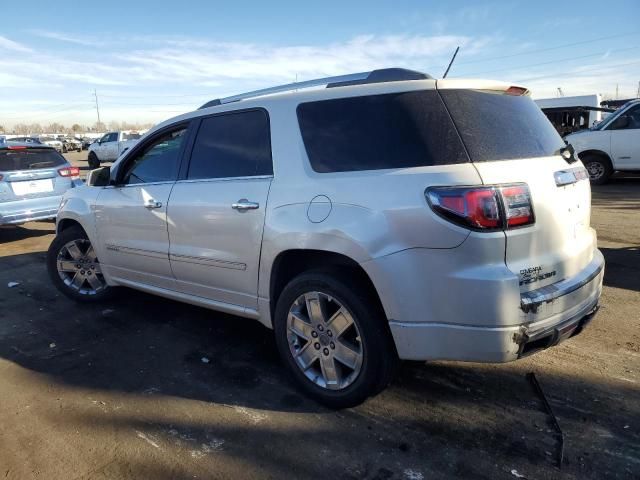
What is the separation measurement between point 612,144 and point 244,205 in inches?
454

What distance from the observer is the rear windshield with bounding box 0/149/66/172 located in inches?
314

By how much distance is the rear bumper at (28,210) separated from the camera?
7.75 meters

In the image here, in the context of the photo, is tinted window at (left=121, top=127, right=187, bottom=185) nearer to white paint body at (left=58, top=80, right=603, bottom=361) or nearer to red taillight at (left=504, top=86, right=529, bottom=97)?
white paint body at (left=58, top=80, right=603, bottom=361)

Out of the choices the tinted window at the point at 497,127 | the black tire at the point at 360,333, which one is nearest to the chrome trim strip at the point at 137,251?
the black tire at the point at 360,333

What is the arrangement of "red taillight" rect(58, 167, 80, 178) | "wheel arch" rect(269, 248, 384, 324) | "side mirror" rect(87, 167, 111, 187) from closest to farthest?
"wheel arch" rect(269, 248, 384, 324)
"side mirror" rect(87, 167, 111, 187)
"red taillight" rect(58, 167, 80, 178)

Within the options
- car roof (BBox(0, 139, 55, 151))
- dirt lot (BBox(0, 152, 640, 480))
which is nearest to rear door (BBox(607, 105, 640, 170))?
dirt lot (BBox(0, 152, 640, 480))

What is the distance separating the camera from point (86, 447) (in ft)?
9.08

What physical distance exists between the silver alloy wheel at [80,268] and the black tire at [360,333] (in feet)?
9.06

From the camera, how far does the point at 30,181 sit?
8133 millimetres

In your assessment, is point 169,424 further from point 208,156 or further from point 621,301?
point 621,301

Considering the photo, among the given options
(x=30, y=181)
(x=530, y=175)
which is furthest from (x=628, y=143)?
(x=30, y=181)

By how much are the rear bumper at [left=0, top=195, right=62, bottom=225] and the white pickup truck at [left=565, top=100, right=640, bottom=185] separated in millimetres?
10805

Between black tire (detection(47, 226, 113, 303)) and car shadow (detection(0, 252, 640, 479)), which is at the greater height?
black tire (detection(47, 226, 113, 303))

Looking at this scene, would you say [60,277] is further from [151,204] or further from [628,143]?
[628,143]
